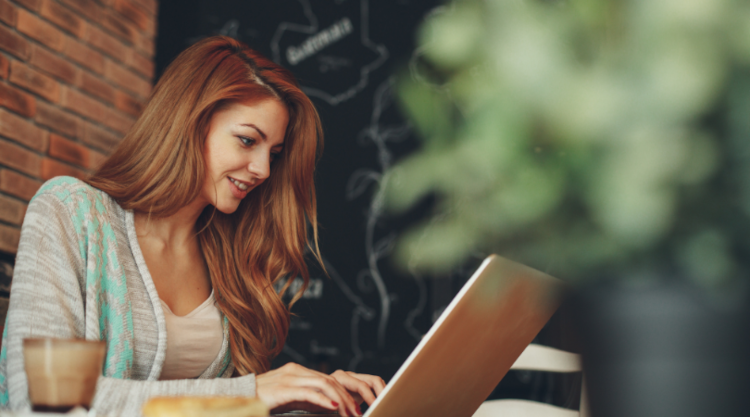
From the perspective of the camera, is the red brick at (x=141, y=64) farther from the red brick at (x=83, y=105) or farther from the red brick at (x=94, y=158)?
the red brick at (x=94, y=158)

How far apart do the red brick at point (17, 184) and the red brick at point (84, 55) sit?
1.70 ft

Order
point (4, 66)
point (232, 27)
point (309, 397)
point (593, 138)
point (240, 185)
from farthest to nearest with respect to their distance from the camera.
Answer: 1. point (232, 27)
2. point (4, 66)
3. point (240, 185)
4. point (309, 397)
5. point (593, 138)

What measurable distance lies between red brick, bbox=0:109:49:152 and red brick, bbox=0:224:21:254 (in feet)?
0.93

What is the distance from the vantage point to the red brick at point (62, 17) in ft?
6.71

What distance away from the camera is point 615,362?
479 millimetres

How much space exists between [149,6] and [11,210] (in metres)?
1.25

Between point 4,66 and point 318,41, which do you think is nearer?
point 4,66

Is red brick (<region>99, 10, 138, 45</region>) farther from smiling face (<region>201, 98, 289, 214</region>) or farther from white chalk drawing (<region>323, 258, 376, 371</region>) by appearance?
white chalk drawing (<region>323, 258, 376, 371</region>)

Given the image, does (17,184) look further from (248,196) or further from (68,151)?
(248,196)

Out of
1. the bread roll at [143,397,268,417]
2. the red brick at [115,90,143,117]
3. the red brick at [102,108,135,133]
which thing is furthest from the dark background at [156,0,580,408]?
the bread roll at [143,397,268,417]

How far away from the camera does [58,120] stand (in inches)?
82.7

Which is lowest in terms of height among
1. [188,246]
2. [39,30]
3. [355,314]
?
[355,314]

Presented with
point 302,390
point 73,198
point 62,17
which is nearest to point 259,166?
point 73,198

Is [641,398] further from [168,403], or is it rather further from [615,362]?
[168,403]
